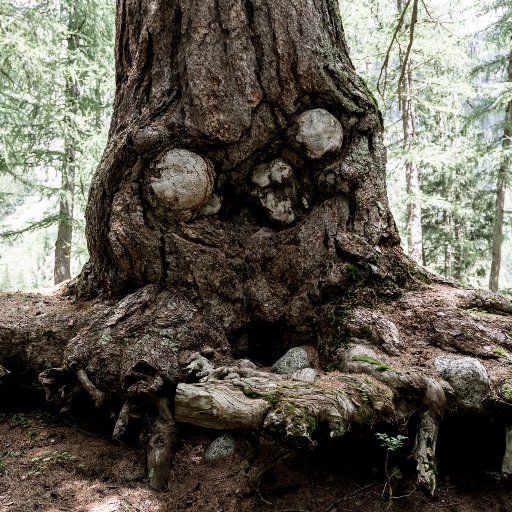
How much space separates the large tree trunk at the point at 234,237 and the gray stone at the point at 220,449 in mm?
246

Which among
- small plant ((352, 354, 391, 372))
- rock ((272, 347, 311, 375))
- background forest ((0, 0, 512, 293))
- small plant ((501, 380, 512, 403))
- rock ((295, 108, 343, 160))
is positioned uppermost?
background forest ((0, 0, 512, 293))

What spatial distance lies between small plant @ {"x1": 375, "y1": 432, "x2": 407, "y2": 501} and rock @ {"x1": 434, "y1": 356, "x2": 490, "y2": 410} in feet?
1.66

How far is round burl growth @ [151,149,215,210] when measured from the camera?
333 centimetres

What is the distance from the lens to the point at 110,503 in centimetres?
259

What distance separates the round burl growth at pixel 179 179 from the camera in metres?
3.33

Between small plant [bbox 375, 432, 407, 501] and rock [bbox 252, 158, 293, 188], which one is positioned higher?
Answer: rock [bbox 252, 158, 293, 188]

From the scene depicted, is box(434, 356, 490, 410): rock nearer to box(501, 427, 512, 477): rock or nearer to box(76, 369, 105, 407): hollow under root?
box(501, 427, 512, 477): rock

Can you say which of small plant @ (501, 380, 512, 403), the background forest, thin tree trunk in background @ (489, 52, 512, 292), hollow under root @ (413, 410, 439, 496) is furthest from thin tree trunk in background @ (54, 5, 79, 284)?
thin tree trunk in background @ (489, 52, 512, 292)

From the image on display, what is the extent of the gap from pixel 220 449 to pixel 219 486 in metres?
0.25

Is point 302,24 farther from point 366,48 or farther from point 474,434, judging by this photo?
point 366,48

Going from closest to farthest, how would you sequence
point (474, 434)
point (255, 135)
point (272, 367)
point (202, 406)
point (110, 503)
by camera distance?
1. point (202, 406)
2. point (110, 503)
3. point (474, 434)
4. point (272, 367)
5. point (255, 135)

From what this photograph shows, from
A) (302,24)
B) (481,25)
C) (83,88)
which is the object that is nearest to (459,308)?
(302,24)

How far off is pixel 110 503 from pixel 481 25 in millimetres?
15853

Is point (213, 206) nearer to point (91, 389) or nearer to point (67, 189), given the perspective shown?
point (91, 389)
